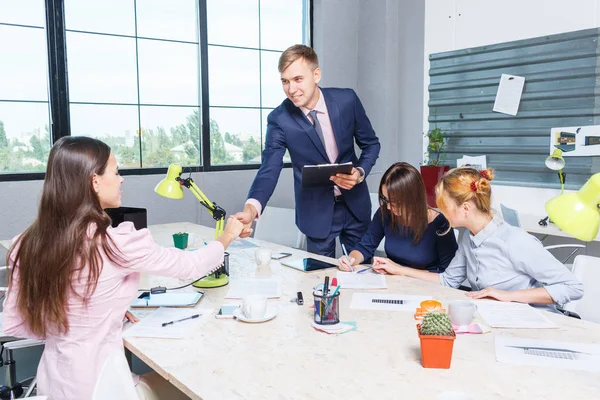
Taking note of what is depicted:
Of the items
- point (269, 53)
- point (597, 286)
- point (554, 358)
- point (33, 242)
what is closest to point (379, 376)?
point (554, 358)

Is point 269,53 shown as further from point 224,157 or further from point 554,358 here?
point 554,358

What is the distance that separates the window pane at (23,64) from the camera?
3.47 meters

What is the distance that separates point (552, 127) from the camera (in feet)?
11.3

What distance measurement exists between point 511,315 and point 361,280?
60 centimetres

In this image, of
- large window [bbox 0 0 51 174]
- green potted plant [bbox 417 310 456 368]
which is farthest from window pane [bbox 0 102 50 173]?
green potted plant [bbox 417 310 456 368]

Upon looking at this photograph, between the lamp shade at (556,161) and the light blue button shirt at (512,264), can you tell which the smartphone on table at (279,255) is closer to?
the light blue button shirt at (512,264)

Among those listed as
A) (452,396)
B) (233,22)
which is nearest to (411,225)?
(452,396)

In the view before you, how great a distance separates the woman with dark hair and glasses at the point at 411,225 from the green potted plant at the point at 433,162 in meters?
1.44

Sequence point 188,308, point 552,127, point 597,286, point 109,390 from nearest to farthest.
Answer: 1. point 109,390
2. point 188,308
3. point 597,286
4. point 552,127

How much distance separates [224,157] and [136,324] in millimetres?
2953

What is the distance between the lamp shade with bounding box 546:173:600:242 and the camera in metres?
1.30

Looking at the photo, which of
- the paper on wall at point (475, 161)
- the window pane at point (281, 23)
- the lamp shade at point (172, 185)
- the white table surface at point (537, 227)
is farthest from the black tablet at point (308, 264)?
the window pane at point (281, 23)

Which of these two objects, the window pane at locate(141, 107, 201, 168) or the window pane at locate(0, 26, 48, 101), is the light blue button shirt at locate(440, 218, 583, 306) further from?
the window pane at locate(0, 26, 48, 101)

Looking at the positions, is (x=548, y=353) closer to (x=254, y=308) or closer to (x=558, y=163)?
(x=254, y=308)
